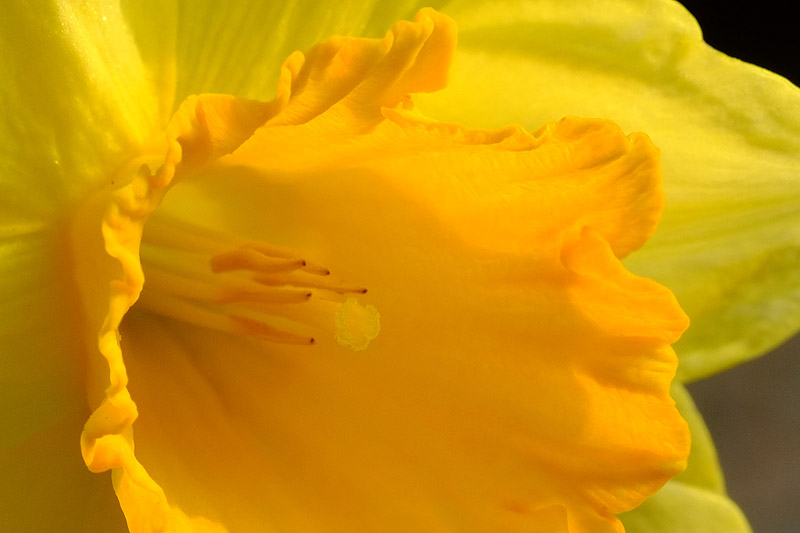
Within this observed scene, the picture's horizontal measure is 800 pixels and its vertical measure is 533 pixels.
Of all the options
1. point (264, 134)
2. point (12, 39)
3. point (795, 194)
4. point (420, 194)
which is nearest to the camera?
point (12, 39)

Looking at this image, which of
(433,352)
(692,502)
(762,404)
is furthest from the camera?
(762,404)

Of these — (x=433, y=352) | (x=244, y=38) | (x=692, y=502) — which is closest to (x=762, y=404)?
(x=692, y=502)

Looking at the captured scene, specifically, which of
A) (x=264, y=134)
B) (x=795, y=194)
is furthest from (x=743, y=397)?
(x=264, y=134)

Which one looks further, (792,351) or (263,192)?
(792,351)

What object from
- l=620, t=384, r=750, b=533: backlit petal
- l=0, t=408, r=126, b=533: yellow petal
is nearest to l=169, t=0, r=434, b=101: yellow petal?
l=0, t=408, r=126, b=533: yellow petal

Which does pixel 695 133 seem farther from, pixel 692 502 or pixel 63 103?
pixel 63 103

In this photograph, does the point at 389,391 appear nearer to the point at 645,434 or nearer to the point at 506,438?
the point at 506,438

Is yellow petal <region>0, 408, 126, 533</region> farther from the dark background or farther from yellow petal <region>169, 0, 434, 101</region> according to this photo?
the dark background
